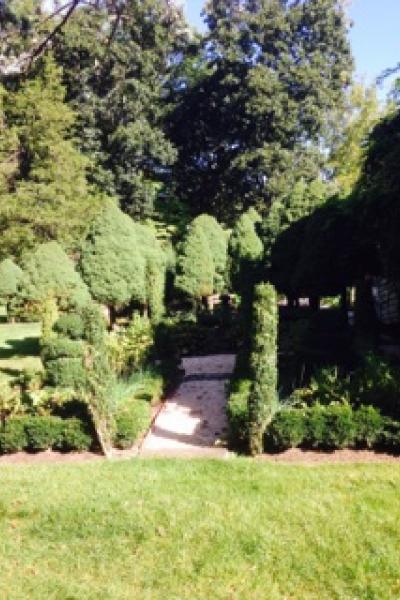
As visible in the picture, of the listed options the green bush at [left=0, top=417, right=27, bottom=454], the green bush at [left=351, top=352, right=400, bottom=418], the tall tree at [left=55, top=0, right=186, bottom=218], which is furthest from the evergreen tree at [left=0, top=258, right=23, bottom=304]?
the green bush at [left=351, top=352, right=400, bottom=418]

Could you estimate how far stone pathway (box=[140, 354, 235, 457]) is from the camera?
10.1 metres

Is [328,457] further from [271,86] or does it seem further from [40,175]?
[271,86]

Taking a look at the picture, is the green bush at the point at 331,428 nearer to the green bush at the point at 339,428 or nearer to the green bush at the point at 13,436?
the green bush at the point at 339,428

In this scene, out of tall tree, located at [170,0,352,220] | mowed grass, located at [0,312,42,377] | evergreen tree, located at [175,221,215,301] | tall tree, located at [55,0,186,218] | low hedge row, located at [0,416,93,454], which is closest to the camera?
low hedge row, located at [0,416,93,454]

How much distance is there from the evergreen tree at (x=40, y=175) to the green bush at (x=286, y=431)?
→ 20.0 metres

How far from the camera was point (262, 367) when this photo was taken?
9852 millimetres

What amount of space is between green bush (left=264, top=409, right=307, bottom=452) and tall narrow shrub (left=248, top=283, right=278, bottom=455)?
15cm

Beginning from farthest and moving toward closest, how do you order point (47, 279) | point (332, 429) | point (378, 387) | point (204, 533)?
point (47, 279), point (378, 387), point (332, 429), point (204, 533)

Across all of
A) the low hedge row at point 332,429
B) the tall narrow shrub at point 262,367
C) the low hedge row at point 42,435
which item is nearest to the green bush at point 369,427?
the low hedge row at point 332,429

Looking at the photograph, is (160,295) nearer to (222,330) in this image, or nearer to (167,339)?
(167,339)

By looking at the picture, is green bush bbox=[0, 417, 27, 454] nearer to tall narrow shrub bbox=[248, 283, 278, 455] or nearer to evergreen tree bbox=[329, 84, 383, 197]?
tall narrow shrub bbox=[248, 283, 278, 455]

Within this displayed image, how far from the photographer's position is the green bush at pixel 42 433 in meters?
10.1

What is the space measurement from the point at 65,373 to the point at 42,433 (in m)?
2.91

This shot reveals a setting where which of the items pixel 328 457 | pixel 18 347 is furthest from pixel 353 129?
pixel 328 457
